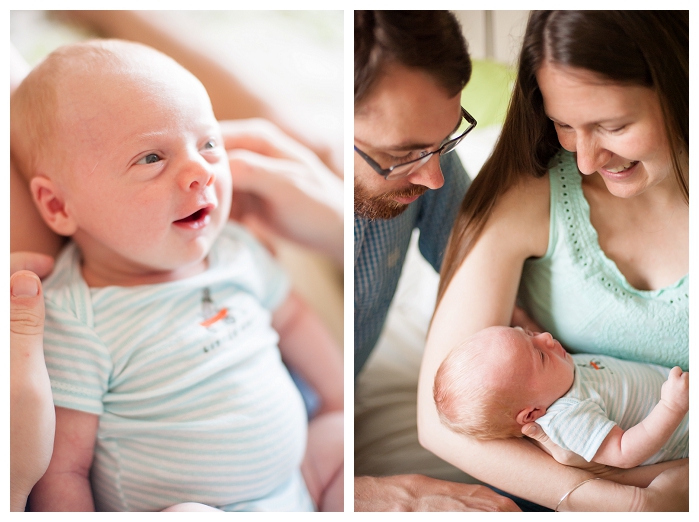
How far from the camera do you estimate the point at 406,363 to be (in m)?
1.10

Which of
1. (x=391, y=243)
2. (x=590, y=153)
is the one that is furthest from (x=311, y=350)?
(x=590, y=153)

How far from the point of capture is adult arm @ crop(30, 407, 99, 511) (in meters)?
0.92

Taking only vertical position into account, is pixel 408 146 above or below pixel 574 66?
below

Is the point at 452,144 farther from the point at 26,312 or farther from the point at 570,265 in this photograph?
the point at 26,312

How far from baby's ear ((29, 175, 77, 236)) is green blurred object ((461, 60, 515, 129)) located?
660mm

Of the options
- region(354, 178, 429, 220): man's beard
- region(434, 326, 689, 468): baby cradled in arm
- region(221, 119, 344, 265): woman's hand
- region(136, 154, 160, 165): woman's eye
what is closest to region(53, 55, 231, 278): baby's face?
region(136, 154, 160, 165): woman's eye

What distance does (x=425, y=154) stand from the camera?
35.2 inches

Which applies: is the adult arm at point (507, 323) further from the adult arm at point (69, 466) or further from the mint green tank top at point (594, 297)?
the adult arm at point (69, 466)

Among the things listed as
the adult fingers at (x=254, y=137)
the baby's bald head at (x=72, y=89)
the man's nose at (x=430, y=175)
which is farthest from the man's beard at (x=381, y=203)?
the baby's bald head at (x=72, y=89)

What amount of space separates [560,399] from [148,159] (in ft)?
2.42

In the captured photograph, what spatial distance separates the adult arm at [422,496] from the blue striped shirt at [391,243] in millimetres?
242
